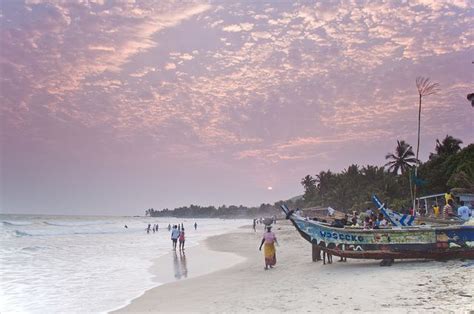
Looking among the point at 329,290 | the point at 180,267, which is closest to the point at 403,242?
the point at 329,290

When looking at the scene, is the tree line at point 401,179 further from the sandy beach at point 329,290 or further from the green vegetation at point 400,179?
the sandy beach at point 329,290

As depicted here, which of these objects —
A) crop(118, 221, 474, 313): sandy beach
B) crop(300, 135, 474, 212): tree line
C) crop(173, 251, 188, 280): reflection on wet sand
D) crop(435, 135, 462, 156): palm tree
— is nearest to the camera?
crop(118, 221, 474, 313): sandy beach

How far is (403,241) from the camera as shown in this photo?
42.9 feet

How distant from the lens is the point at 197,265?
66.5 feet

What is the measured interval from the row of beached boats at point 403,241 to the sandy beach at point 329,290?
39 centimetres

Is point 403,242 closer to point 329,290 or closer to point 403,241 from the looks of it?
point 403,241

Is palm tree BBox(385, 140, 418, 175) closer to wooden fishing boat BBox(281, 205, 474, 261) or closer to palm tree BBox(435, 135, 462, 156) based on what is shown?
palm tree BBox(435, 135, 462, 156)

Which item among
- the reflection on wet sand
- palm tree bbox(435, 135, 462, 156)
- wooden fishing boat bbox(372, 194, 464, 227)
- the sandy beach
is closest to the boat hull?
the sandy beach

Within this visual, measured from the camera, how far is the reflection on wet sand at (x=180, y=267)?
17052 mm

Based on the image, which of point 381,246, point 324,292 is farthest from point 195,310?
point 381,246

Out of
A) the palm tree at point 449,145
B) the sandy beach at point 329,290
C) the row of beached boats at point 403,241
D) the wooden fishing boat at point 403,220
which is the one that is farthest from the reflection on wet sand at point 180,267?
the palm tree at point 449,145

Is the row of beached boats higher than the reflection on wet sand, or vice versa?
Result: the row of beached boats

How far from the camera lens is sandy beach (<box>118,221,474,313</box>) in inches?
333

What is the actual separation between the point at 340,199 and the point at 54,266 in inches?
2550
